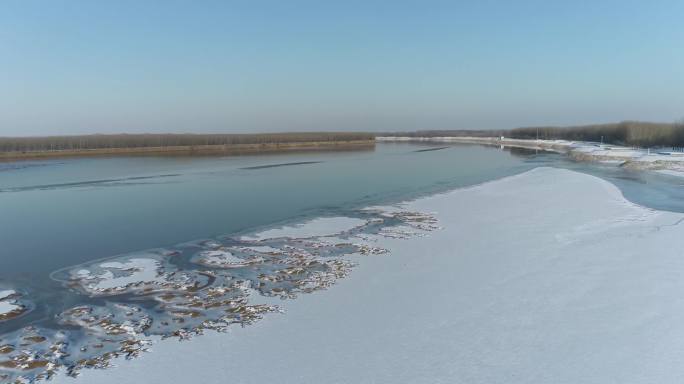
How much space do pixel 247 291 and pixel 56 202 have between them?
1414 centimetres

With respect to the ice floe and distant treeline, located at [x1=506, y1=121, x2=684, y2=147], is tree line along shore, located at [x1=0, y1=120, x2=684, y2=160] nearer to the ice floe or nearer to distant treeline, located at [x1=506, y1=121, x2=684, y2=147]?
distant treeline, located at [x1=506, y1=121, x2=684, y2=147]

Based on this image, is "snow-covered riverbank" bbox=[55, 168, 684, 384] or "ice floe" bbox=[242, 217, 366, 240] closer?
"snow-covered riverbank" bbox=[55, 168, 684, 384]

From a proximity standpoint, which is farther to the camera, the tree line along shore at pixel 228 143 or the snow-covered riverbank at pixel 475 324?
the tree line along shore at pixel 228 143

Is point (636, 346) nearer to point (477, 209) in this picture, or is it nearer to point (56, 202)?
point (477, 209)

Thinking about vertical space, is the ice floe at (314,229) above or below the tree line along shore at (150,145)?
below

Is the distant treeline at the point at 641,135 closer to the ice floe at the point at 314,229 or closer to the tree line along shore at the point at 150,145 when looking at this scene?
the tree line along shore at the point at 150,145

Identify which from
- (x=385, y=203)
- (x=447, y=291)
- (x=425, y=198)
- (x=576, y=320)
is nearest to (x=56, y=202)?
(x=385, y=203)

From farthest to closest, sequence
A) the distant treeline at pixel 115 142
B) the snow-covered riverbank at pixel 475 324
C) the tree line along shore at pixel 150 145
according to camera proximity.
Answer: the distant treeline at pixel 115 142 < the tree line along shore at pixel 150 145 < the snow-covered riverbank at pixel 475 324

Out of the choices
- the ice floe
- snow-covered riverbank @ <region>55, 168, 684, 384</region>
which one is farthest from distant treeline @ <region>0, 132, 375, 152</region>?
snow-covered riverbank @ <region>55, 168, 684, 384</region>

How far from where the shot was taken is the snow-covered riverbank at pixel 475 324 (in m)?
5.06

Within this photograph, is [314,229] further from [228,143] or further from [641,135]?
[228,143]

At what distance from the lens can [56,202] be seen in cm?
1831

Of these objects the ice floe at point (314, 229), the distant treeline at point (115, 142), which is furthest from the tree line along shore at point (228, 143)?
the ice floe at point (314, 229)

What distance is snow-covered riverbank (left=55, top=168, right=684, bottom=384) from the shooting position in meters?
5.06
